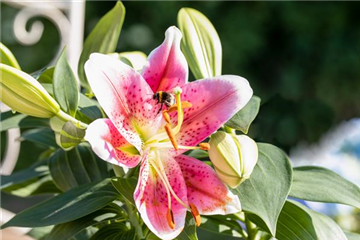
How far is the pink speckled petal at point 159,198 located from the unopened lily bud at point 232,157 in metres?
0.03

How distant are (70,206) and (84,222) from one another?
0.09ft

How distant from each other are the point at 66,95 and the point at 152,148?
0.07 m

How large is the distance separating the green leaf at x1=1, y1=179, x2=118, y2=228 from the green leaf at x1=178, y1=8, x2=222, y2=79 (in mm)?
116

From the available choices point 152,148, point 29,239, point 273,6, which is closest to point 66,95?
point 152,148

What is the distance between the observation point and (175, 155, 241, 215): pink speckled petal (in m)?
0.44

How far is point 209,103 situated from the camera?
454 mm

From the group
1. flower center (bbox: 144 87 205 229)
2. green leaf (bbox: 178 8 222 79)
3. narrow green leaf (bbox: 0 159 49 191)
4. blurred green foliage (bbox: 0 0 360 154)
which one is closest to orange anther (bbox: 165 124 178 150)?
flower center (bbox: 144 87 205 229)

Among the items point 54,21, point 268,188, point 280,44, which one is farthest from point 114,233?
point 280,44

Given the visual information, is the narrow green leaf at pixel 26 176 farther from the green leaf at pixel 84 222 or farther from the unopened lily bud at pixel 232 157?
the unopened lily bud at pixel 232 157

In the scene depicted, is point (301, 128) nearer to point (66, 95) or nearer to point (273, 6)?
point (273, 6)

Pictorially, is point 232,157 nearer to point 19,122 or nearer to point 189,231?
point 189,231

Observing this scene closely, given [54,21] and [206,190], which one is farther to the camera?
[54,21]

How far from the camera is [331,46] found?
3689mm

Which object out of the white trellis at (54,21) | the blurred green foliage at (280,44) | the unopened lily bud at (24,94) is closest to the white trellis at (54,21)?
the white trellis at (54,21)
